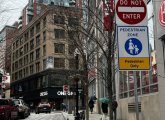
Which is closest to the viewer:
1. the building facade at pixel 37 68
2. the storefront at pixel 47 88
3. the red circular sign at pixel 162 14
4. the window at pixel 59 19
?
the window at pixel 59 19

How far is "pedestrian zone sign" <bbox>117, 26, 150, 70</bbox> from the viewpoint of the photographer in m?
6.20

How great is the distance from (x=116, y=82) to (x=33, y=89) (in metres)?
60.6

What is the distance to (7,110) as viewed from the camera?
81.5ft

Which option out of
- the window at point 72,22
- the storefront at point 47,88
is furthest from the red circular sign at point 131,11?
the storefront at point 47,88

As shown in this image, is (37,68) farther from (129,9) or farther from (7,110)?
(129,9)

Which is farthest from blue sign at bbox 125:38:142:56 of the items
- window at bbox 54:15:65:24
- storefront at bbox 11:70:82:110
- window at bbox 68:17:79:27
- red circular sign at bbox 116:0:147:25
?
storefront at bbox 11:70:82:110

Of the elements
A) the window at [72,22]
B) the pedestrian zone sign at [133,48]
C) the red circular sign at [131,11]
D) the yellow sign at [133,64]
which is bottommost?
the yellow sign at [133,64]

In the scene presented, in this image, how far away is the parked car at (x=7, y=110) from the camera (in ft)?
79.8

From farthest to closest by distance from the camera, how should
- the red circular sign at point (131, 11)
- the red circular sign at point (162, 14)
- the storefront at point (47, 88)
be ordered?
the storefront at point (47, 88) < the red circular sign at point (162, 14) < the red circular sign at point (131, 11)

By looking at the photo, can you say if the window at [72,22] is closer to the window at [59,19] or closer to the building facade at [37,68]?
the window at [59,19]

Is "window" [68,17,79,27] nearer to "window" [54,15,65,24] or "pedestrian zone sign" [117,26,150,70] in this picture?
"window" [54,15,65,24]

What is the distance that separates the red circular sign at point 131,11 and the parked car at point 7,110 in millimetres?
19172

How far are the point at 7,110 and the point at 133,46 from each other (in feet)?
65.0

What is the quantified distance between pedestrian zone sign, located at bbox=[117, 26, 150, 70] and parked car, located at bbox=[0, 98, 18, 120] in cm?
1920
